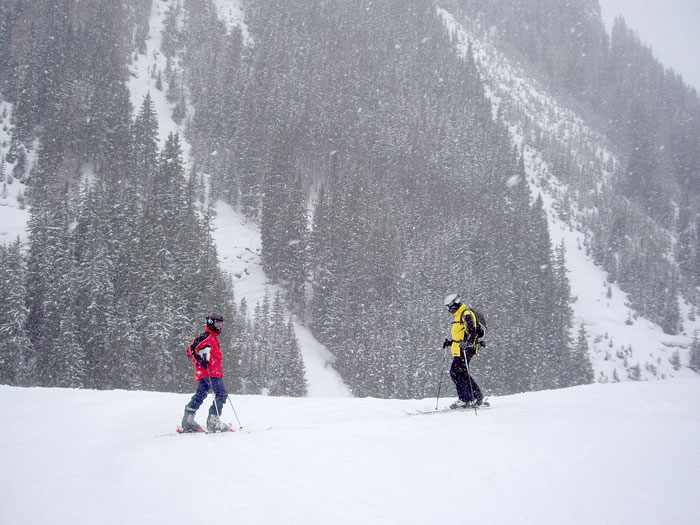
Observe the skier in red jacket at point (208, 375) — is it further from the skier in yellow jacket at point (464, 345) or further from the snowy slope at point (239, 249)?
the snowy slope at point (239, 249)

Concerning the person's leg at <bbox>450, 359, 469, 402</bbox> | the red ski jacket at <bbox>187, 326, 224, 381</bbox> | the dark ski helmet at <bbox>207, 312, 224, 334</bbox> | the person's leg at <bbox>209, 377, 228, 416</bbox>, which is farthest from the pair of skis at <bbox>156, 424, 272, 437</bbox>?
the person's leg at <bbox>450, 359, 469, 402</bbox>

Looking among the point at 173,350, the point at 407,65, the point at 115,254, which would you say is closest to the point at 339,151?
the point at 407,65

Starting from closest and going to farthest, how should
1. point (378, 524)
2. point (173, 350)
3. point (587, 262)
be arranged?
point (378, 524)
point (173, 350)
point (587, 262)

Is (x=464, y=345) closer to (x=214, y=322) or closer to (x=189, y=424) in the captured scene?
(x=214, y=322)

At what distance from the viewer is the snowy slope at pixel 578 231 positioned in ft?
198

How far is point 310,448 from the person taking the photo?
6.80m

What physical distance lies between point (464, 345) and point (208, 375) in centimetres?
485

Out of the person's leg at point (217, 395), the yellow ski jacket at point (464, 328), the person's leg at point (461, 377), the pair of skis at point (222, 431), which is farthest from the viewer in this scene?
the person's leg at point (461, 377)

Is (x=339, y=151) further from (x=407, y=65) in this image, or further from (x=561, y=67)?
(x=561, y=67)

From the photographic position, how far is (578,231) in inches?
3361

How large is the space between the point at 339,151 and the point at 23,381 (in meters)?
66.9

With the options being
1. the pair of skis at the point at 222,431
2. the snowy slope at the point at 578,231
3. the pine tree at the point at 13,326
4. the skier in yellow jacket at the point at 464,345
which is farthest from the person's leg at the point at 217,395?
the snowy slope at the point at 578,231

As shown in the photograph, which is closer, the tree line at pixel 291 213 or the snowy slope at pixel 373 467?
the snowy slope at pixel 373 467

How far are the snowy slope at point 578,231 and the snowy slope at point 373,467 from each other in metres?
58.1
